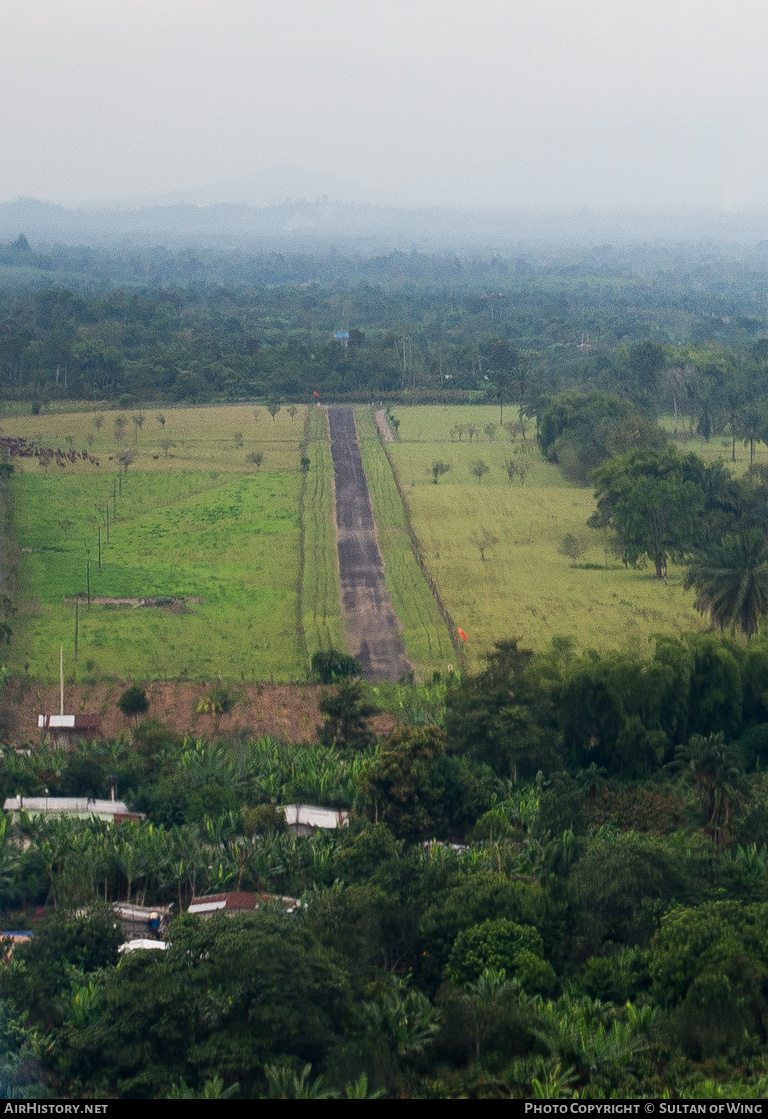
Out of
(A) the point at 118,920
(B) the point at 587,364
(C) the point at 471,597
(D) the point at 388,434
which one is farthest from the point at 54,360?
(A) the point at 118,920

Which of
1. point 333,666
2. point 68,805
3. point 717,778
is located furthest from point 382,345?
point 717,778

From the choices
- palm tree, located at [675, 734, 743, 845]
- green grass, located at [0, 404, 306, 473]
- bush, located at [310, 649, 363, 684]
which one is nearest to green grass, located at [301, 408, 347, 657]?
green grass, located at [0, 404, 306, 473]

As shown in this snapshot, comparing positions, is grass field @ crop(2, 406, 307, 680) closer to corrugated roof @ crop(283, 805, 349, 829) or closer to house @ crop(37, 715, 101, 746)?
house @ crop(37, 715, 101, 746)

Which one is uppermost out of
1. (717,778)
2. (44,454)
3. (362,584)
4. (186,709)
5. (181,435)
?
(181,435)

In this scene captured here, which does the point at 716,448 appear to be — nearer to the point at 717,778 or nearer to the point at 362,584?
the point at 362,584

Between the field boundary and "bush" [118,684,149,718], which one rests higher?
the field boundary

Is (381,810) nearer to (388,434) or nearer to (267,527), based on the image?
(267,527)
